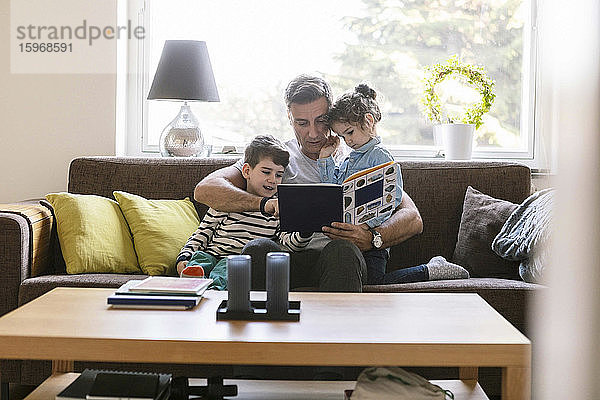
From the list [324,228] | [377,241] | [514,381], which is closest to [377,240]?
[377,241]

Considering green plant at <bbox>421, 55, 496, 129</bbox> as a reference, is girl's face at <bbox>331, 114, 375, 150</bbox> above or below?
below

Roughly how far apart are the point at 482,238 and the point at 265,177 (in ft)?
2.64

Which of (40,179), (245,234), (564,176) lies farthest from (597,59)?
(40,179)

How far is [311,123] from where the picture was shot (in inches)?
103

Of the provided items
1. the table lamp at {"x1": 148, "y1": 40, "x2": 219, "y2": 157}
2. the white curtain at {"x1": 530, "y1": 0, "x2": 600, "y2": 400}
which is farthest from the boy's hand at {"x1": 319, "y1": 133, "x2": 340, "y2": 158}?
the white curtain at {"x1": 530, "y1": 0, "x2": 600, "y2": 400}

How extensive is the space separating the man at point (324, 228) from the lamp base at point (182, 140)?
0.48 m

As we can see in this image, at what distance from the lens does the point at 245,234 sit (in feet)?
8.05

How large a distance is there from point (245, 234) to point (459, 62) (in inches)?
58.1

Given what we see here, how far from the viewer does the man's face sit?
2590 mm

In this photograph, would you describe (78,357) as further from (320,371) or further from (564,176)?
(564,176)

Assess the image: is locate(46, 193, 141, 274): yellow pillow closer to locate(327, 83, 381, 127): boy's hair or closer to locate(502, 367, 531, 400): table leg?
locate(327, 83, 381, 127): boy's hair

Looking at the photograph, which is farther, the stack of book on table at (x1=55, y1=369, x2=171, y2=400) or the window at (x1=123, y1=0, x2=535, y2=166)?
the window at (x1=123, y1=0, x2=535, y2=166)

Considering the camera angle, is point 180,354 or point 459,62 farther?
point 459,62

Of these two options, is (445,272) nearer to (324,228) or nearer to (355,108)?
(324,228)
